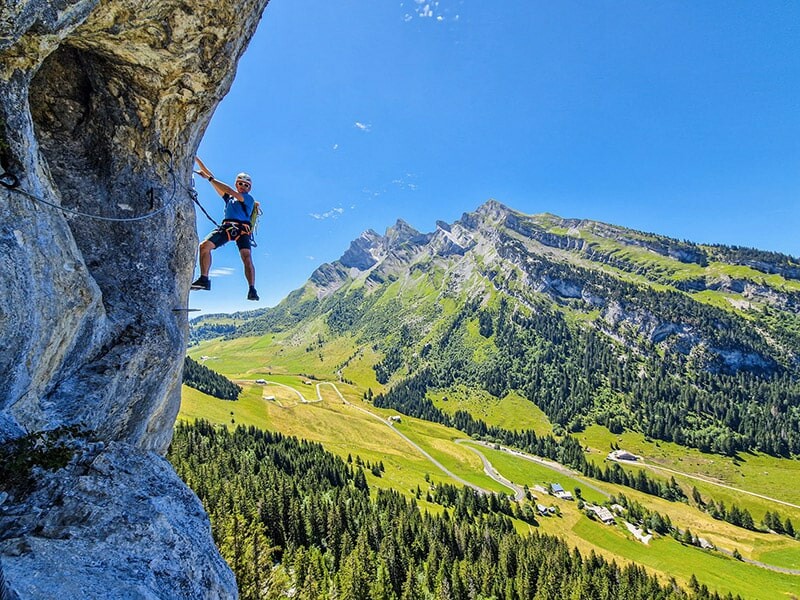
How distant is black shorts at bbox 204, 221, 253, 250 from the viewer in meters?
14.9

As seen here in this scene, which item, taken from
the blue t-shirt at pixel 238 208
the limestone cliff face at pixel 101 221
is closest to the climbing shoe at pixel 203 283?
the limestone cliff face at pixel 101 221

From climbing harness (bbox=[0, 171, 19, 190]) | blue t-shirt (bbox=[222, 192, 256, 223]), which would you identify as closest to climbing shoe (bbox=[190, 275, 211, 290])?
blue t-shirt (bbox=[222, 192, 256, 223])

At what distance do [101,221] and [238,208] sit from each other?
4.31 meters

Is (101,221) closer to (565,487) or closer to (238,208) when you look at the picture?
(238,208)

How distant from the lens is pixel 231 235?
1504 centimetres

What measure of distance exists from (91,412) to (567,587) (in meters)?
84.7

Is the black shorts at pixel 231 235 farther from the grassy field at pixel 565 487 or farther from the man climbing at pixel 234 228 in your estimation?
the grassy field at pixel 565 487

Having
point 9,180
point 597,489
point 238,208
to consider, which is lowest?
point 597,489

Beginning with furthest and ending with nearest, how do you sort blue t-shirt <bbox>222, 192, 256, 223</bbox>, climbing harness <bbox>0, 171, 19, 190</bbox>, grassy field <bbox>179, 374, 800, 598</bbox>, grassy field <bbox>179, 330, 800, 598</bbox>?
1. grassy field <bbox>179, 330, 800, 598</bbox>
2. grassy field <bbox>179, 374, 800, 598</bbox>
3. blue t-shirt <bbox>222, 192, 256, 223</bbox>
4. climbing harness <bbox>0, 171, 19, 190</bbox>

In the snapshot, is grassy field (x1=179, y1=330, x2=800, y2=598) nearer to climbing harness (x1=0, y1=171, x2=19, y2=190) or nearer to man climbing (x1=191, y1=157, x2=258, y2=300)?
man climbing (x1=191, y1=157, x2=258, y2=300)

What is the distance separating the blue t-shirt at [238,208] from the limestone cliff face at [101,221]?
7.14ft

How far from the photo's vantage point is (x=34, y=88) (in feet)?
39.2

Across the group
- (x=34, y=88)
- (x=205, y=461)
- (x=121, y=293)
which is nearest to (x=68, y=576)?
(x=121, y=293)

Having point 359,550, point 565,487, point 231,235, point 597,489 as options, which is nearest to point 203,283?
point 231,235
